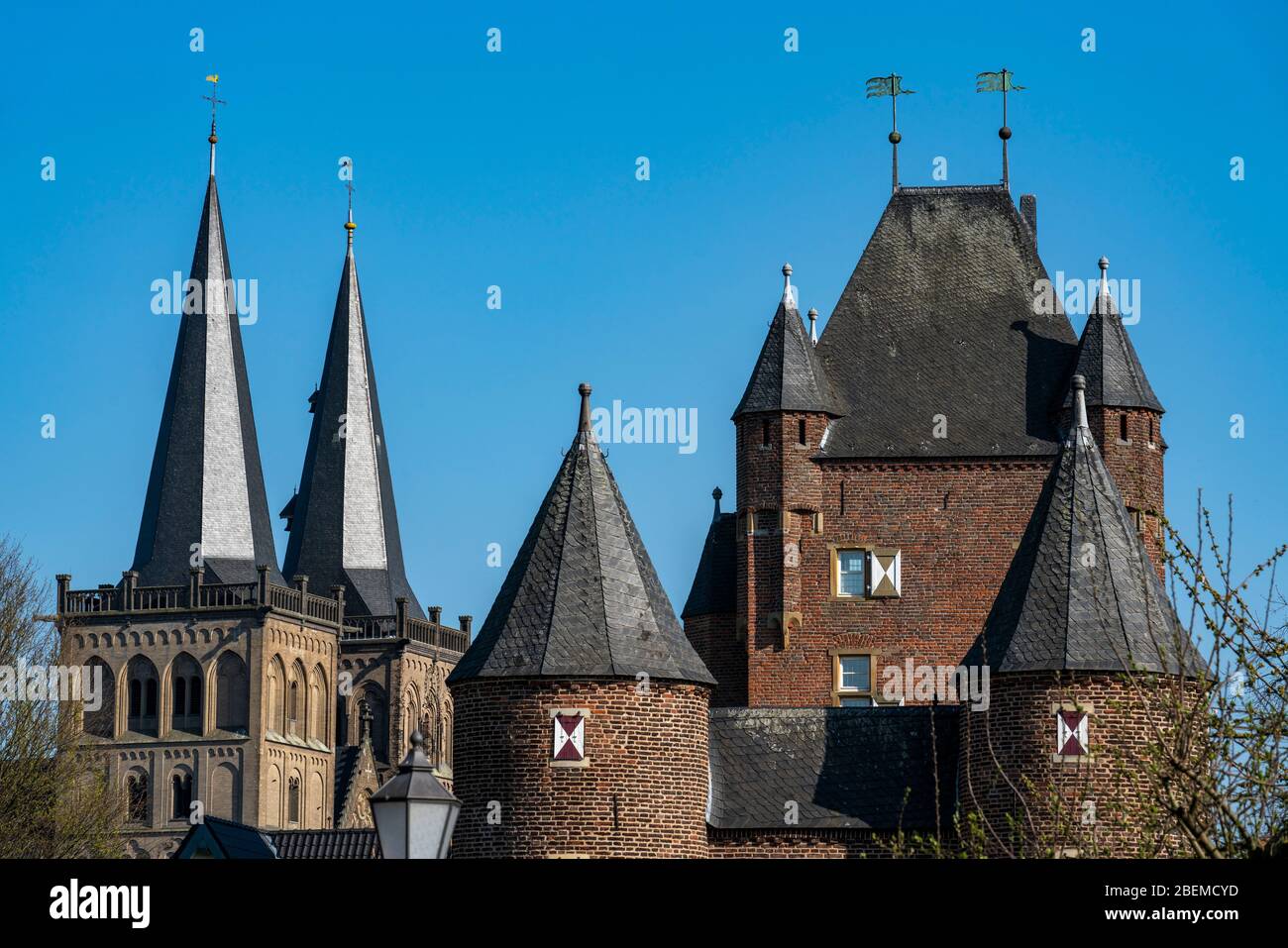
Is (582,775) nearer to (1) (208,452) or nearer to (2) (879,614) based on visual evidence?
(2) (879,614)

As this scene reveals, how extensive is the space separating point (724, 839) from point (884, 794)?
2.54 meters

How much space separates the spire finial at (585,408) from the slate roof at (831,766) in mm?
4944

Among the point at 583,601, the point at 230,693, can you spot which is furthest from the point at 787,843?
the point at 230,693

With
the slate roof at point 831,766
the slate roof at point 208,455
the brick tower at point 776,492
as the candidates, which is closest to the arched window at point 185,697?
the slate roof at point 208,455

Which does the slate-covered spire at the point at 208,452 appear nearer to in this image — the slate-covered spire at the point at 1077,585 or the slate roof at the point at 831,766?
the slate roof at the point at 831,766

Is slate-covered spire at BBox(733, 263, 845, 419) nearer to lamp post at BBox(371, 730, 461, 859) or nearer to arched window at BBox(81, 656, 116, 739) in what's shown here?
lamp post at BBox(371, 730, 461, 859)

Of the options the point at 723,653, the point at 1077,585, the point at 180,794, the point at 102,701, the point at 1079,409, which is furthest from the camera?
the point at 102,701

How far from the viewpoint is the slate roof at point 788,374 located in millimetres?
49938

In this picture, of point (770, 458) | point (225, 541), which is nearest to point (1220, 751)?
point (770, 458)

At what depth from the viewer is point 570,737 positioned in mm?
38250

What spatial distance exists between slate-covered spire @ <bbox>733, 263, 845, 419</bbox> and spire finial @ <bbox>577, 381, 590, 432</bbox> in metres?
8.53

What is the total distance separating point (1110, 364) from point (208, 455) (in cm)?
7027

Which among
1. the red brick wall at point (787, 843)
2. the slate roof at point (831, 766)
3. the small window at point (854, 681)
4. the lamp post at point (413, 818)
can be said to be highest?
the small window at point (854, 681)
